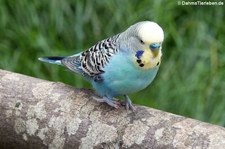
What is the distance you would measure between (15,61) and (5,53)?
15 centimetres

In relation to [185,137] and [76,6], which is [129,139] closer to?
[185,137]

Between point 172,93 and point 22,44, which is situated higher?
point 22,44

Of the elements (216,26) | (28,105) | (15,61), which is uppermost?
(216,26)

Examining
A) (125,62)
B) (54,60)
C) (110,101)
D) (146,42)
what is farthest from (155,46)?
(54,60)

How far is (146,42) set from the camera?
98.7 inches

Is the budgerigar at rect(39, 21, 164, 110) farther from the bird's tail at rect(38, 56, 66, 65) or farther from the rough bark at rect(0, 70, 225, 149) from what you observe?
the bird's tail at rect(38, 56, 66, 65)

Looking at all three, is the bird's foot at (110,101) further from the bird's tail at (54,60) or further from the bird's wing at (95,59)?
the bird's tail at (54,60)

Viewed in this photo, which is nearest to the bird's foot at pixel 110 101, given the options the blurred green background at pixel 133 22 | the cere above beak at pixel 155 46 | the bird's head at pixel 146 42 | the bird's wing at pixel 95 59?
the bird's wing at pixel 95 59

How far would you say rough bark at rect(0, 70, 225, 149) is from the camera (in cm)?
238

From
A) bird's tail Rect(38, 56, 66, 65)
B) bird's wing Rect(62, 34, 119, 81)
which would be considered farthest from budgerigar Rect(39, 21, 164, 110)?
bird's tail Rect(38, 56, 66, 65)

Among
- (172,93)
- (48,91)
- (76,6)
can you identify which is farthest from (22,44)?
(48,91)

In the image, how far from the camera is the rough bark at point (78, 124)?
2.38 m

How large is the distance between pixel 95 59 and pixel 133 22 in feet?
5.88

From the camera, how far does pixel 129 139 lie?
248cm
